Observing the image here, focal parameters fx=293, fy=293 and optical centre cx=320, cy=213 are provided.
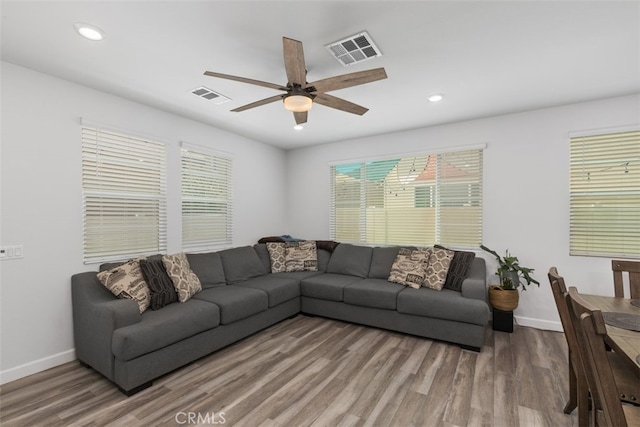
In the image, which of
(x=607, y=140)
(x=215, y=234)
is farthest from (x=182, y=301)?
(x=607, y=140)

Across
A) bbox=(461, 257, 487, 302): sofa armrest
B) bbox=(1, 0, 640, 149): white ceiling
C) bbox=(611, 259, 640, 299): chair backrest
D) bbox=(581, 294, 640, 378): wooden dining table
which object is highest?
bbox=(1, 0, 640, 149): white ceiling

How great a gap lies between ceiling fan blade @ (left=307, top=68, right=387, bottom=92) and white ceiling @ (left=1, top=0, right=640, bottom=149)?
33 centimetres

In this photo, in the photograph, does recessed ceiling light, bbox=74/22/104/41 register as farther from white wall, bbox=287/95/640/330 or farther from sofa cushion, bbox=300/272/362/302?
white wall, bbox=287/95/640/330

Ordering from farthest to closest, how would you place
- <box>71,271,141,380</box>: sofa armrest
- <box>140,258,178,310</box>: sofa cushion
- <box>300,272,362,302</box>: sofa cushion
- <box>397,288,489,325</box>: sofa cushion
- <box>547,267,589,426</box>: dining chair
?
<box>300,272,362,302</box>: sofa cushion
<box>397,288,489,325</box>: sofa cushion
<box>140,258,178,310</box>: sofa cushion
<box>71,271,141,380</box>: sofa armrest
<box>547,267,589,426</box>: dining chair

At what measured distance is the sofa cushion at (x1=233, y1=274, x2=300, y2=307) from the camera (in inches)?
145

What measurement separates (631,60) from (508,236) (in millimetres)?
2113

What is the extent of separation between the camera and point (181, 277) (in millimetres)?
3199

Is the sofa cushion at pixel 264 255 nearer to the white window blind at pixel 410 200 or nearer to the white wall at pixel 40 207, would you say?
the white window blind at pixel 410 200

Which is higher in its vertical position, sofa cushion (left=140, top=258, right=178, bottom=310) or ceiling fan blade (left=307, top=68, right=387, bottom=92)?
ceiling fan blade (left=307, top=68, right=387, bottom=92)

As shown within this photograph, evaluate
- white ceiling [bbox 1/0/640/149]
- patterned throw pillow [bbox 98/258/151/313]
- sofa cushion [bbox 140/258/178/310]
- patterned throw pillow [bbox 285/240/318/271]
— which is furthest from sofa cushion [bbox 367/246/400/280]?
patterned throw pillow [bbox 98/258/151/313]

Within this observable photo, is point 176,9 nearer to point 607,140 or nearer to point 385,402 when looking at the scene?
point 385,402

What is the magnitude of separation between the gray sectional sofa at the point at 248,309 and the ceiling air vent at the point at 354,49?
2.55 m

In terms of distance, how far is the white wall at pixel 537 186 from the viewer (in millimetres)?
3424

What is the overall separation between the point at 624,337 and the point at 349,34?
8.09ft
